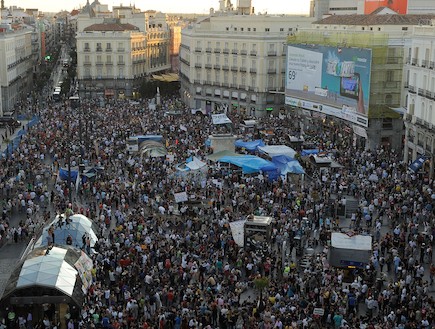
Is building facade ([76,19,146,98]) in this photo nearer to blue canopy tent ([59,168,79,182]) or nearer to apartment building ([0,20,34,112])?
apartment building ([0,20,34,112])

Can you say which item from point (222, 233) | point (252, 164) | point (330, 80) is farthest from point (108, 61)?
point (222, 233)

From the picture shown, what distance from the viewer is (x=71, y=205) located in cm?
3369

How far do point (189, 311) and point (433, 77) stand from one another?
27882 millimetres

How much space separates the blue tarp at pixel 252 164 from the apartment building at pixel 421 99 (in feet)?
32.1

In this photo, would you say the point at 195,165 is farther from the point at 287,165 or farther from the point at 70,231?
the point at 70,231

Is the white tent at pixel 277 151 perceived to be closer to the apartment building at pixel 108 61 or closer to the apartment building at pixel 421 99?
the apartment building at pixel 421 99


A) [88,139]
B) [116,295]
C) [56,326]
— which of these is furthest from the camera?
[88,139]

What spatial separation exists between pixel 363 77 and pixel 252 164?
17.4 meters

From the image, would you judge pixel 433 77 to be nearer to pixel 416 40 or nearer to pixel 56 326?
pixel 416 40

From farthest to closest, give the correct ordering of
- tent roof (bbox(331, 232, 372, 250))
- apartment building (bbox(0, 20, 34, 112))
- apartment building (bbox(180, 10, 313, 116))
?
apartment building (bbox(0, 20, 34, 112)) → apartment building (bbox(180, 10, 313, 116)) → tent roof (bbox(331, 232, 372, 250))

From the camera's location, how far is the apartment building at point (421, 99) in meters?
44.2

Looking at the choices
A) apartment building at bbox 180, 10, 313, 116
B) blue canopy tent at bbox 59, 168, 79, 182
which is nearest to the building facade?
apartment building at bbox 180, 10, 313, 116

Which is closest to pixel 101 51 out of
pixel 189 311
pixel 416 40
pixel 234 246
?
pixel 416 40

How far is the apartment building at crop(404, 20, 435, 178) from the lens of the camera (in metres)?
44.2
